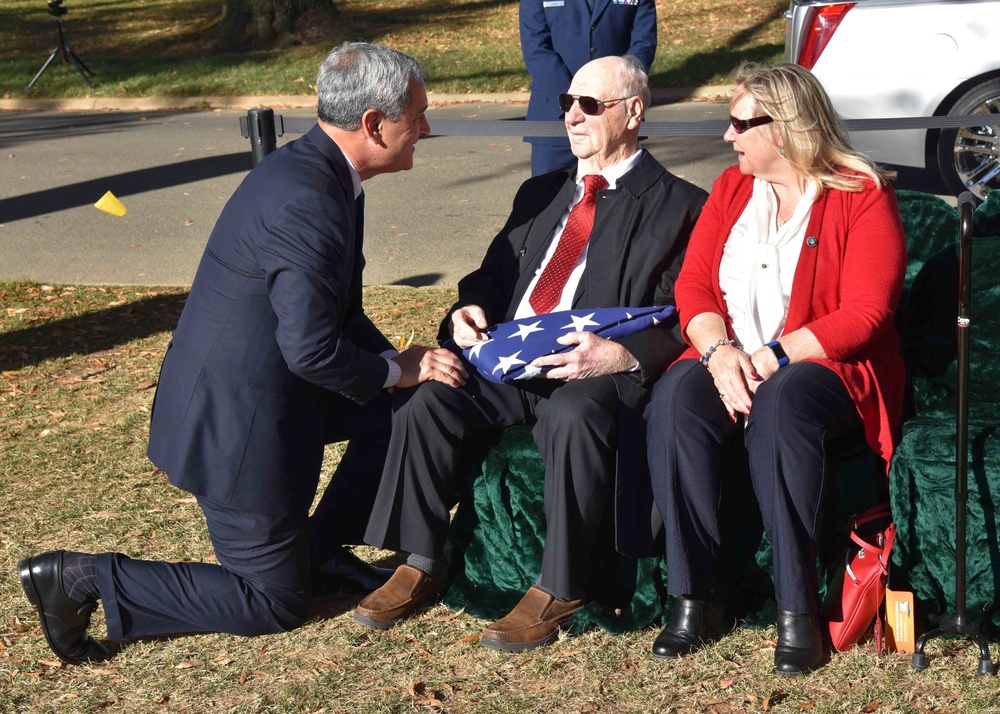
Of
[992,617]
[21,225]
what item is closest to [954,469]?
[992,617]

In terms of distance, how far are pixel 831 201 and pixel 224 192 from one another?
7.38m

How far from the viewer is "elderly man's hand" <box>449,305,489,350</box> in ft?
12.0

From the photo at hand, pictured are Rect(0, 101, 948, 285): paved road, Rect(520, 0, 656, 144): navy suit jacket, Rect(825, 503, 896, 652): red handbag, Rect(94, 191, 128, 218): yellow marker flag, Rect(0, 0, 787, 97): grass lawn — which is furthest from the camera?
Rect(0, 0, 787, 97): grass lawn

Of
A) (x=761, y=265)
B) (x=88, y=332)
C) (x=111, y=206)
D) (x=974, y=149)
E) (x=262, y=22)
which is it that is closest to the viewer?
(x=761, y=265)

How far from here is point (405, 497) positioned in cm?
342

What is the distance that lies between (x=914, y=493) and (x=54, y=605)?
242 cm

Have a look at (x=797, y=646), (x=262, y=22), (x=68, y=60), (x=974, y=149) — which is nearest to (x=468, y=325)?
(x=797, y=646)

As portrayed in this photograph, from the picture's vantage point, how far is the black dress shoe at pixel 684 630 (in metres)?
3.21

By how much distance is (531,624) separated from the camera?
3309mm

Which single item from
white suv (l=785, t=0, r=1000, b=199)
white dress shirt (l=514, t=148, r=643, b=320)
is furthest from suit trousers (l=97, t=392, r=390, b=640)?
white suv (l=785, t=0, r=1000, b=199)

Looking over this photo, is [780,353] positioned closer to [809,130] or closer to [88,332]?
[809,130]

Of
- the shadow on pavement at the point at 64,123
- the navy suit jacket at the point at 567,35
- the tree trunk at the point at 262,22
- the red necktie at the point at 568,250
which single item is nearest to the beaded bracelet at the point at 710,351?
the red necktie at the point at 568,250

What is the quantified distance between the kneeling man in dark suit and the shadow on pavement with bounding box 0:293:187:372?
9.97 feet

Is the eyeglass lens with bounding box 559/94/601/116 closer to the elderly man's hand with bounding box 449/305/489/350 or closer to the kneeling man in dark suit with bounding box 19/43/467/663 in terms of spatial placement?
the kneeling man in dark suit with bounding box 19/43/467/663
